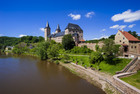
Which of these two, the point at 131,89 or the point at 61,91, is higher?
the point at 131,89

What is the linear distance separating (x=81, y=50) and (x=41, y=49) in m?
15.0

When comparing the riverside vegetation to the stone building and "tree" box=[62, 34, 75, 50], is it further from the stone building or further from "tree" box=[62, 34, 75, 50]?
the stone building

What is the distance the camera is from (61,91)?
31.2ft

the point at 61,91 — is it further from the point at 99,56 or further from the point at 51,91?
the point at 99,56

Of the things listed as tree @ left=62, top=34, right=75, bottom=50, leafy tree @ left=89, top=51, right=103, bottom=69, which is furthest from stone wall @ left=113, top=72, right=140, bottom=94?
tree @ left=62, top=34, right=75, bottom=50

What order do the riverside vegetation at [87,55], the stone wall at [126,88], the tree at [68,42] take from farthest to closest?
the tree at [68,42]
the riverside vegetation at [87,55]
the stone wall at [126,88]

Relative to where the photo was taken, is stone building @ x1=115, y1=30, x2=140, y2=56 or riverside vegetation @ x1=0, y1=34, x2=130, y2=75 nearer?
riverside vegetation @ x1=0, y1=34, x2=130, y2=75

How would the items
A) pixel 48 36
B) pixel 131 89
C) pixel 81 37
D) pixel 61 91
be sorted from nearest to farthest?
pixel 131 89 < pixel 61 91 < pixel 81 37 < pixel 48 36

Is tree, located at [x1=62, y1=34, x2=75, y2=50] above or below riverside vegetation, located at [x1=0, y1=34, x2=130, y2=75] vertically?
above

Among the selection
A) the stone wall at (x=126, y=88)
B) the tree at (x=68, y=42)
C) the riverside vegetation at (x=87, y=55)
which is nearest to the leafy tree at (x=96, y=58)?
the riverside vegetation at (x=87, y=55)

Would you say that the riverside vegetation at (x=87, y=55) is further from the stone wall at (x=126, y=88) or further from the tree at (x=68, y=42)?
the stone wall at (x=126, y=88)

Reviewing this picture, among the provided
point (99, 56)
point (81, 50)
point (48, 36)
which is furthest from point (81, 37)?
point (99, 56)

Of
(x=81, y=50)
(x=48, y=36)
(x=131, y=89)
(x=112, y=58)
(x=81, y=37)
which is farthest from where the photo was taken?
(x=48, y=36)

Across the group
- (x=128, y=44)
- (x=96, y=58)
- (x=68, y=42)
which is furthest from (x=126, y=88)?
(x=68, y=42)
